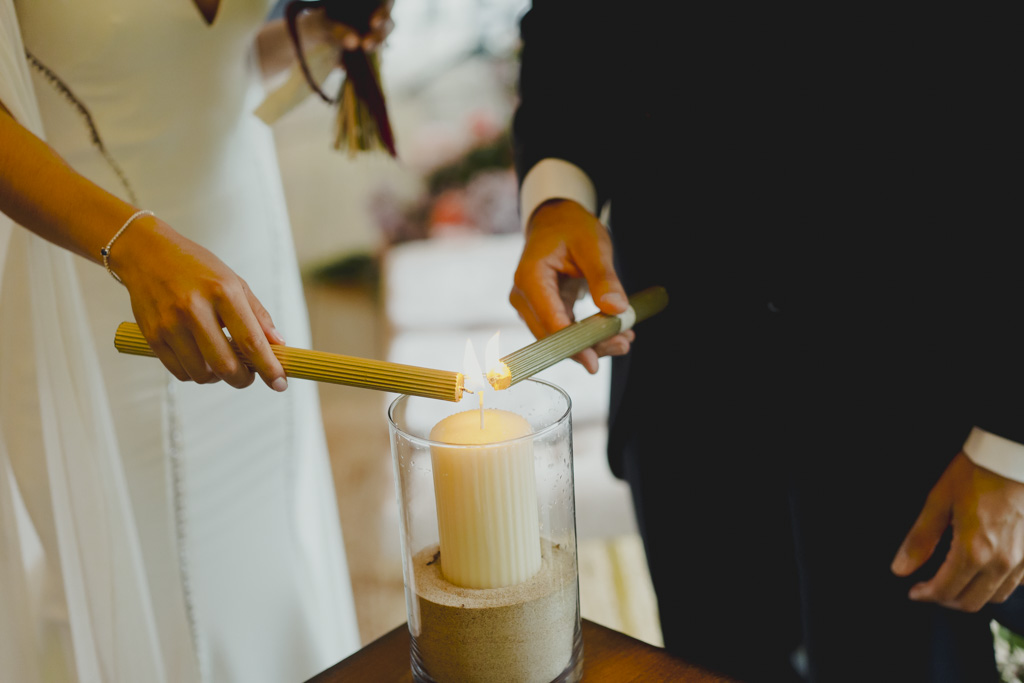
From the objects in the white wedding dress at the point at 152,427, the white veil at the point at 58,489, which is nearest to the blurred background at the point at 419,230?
the white wedding dress at the point at 152,427

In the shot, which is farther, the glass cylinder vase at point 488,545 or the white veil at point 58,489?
the white veil at point 58,489

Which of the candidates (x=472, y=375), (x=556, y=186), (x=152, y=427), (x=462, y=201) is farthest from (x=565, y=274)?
(x=462, y=201)

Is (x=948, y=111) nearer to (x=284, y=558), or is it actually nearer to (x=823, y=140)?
(x=823, y=140)

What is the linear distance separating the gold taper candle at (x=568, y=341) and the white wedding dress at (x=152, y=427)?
616 millimetres

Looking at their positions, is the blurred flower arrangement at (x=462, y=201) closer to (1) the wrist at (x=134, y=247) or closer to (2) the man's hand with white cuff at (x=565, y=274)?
(2) the man's hand with white cuff at (x=565, y=274)

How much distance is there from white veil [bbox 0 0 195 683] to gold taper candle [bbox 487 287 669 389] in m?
0.61

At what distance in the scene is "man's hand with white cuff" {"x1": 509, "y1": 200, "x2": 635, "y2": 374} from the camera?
84 cm

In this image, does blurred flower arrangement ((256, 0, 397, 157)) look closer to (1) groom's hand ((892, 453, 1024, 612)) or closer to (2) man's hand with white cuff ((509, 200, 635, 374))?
(2) man's hand with white cuff ((509, 200, 635, 374))

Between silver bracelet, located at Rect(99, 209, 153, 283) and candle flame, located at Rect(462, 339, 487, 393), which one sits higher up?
silver bracelet, located at Rect(99, 209, 153, 283)

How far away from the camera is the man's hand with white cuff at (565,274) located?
84 cm

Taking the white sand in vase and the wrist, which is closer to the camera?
the white sand in vase

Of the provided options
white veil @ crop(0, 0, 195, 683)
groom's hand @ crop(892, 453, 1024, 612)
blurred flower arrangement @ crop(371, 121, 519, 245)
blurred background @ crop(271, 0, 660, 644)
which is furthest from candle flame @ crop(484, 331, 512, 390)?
blurred flower arrangement @ crop(371, 121, 519, 245)

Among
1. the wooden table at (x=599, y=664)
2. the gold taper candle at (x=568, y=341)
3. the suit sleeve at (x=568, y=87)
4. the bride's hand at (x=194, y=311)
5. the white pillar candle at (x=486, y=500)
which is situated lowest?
the wooden table at (x=599, y=664)

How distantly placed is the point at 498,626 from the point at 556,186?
2.05ft
